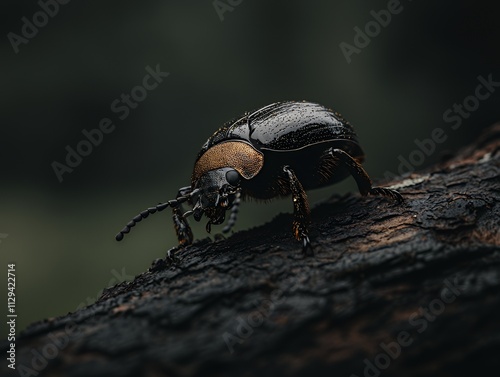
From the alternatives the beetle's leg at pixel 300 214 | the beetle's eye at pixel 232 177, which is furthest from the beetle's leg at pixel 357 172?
the beetle's eye at pixel 232 177

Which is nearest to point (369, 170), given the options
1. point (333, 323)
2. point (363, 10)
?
point (363, 10)

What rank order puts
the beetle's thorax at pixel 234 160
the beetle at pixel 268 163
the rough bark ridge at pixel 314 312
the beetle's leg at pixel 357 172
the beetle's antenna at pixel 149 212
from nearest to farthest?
the rough bark ridge at pixel 314 312 → the beetle's antenna at pixel 149 212 → the beetle at pixel 268 163 → the beetle's thorax at pixel 234 160 → the beetle's leg at pixel 357 172

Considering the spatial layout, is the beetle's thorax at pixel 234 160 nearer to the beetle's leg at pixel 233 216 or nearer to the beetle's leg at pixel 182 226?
the beetle's leg at pixel 182 226

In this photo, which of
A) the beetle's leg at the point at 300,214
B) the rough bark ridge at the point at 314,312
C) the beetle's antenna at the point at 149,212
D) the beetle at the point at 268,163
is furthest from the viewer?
the beetle at the point at 268,163

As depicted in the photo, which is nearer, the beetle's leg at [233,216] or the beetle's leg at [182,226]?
the beetle's leg at [233,216]

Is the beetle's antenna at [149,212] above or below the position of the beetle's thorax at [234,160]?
below
